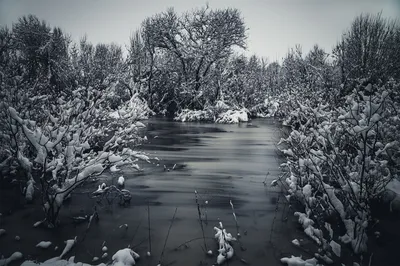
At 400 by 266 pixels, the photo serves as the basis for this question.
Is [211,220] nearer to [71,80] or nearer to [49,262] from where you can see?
[49,262]

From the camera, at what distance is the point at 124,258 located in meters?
3.58

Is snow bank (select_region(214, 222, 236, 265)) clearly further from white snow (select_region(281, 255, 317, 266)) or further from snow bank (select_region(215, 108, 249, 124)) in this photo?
snow bank (select_region(215, 108, 249, 124))

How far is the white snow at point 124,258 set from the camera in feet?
11.6

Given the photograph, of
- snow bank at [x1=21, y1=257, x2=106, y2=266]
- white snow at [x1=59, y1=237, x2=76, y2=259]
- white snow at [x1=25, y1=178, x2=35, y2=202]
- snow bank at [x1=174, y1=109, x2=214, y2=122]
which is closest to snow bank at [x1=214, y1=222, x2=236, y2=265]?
snow bank at [x1=21, y1=257, x2=106, y2=266]

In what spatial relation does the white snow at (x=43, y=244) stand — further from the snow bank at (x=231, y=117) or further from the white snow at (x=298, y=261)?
the snow bank at (x=231, y=117)

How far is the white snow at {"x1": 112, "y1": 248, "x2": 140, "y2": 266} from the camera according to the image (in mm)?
3523

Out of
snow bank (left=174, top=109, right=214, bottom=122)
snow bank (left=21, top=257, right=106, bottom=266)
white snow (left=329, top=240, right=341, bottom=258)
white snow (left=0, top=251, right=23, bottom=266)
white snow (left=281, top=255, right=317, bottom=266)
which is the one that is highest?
snow bank (left=174, top=109, right=214, bottom=122)

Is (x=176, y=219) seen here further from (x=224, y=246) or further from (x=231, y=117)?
(x=231, y=117)

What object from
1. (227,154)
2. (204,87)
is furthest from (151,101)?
(227,154)

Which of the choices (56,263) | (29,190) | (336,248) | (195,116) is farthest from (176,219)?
(195,116)

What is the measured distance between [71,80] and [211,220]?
16.9 m

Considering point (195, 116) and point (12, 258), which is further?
point (195, 116)

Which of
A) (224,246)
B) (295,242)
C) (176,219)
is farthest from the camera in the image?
(176,219)

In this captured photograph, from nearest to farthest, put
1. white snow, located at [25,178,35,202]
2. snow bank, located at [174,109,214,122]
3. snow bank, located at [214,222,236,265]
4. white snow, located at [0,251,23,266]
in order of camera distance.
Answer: white snow, located at [0,251,23,266] → snow bank, located at [214,222,236,265] → white snow, located at [25,178,35,202] → snow bank, located at [174,109,214,122]
